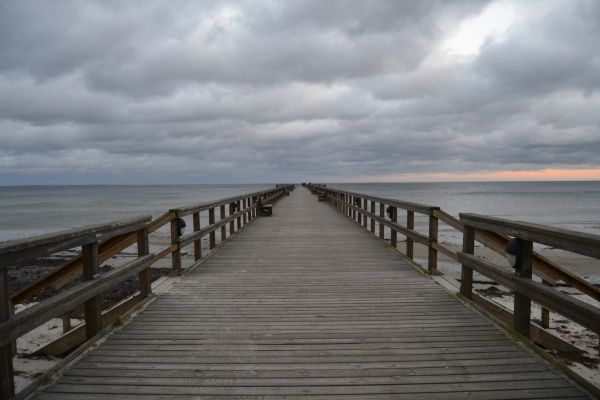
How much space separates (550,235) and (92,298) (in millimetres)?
4109

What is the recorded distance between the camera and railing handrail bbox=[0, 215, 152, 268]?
2664mm

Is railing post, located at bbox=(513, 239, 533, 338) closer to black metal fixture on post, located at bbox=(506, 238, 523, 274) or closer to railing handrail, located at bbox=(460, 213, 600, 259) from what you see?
black metal fixture on post, located at bbox=(506, 238, 523, 274)

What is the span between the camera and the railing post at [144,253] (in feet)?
16.6

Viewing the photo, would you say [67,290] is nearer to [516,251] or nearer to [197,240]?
[516,251]

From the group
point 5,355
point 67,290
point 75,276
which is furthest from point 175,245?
point 5,355

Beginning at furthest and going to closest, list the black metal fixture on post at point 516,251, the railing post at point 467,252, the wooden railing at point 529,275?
the railing post at point 467,252 < the black metal fixture on post at point 516,251 < the wooden railing at point 529,275

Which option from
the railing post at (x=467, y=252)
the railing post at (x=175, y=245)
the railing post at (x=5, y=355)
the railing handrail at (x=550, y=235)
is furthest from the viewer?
the railing post at (x=175, y=245)

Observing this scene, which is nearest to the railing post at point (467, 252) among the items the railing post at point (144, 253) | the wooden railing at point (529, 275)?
the wooden railing at point (529, 275)

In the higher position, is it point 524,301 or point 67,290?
point 67,290

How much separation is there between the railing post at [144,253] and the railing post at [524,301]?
4180mm

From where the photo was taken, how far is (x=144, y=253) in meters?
5.16

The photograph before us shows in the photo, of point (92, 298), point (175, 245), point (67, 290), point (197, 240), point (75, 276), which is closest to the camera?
point (67, 290)

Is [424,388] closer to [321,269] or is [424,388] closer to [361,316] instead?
[361,316]

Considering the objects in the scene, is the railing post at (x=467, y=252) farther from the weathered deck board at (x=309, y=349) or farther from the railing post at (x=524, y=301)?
the railing post at (x=524, y=301)
